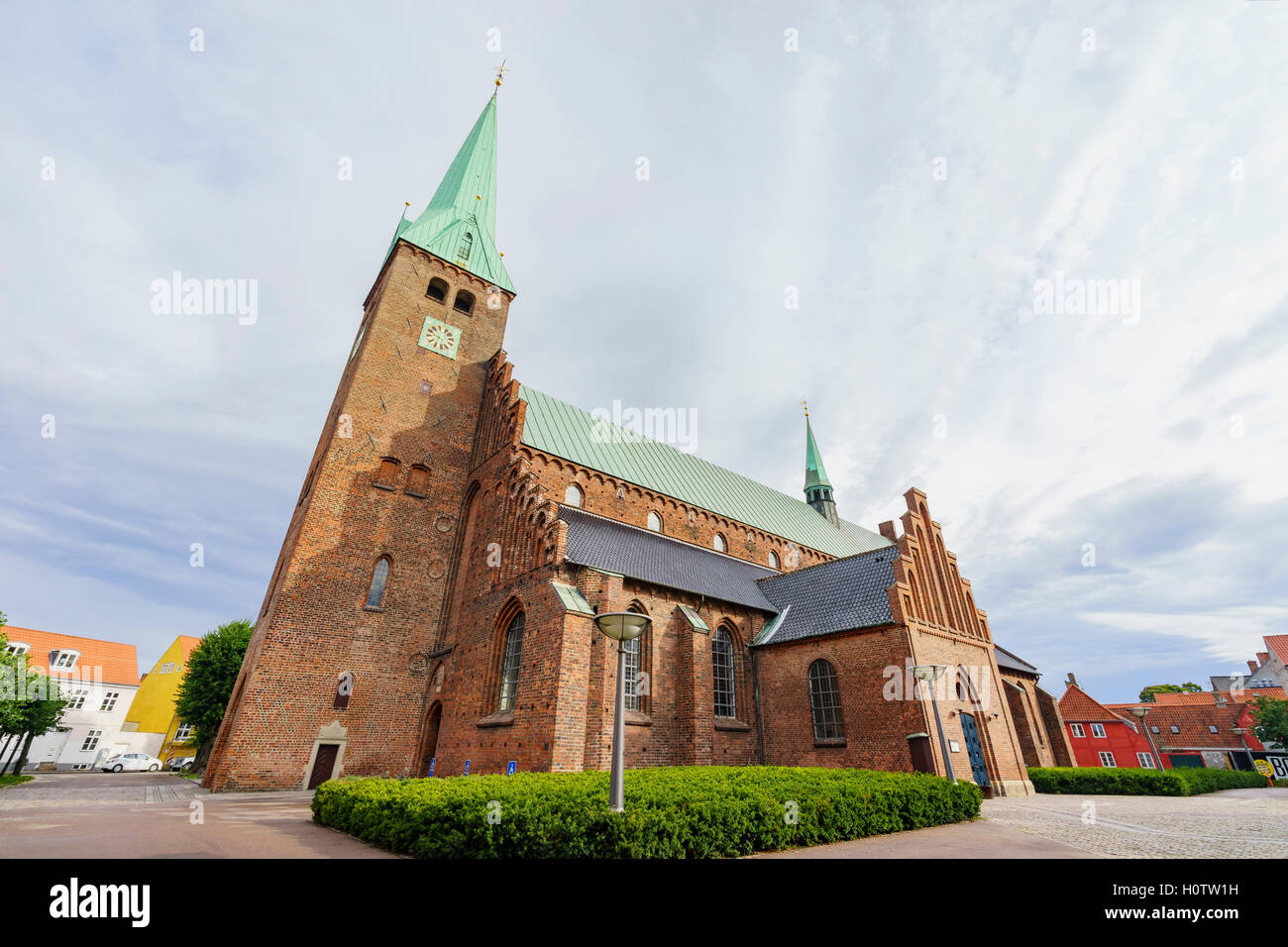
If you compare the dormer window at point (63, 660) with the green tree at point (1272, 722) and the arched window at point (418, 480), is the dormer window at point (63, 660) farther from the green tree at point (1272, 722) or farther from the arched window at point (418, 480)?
the green tree at point (1272, 722)

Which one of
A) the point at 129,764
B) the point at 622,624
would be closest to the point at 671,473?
the point at 622,624

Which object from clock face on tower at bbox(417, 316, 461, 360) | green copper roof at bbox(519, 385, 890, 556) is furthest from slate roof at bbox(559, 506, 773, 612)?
clock face on tower at bbox(417, 316, 461, 360)

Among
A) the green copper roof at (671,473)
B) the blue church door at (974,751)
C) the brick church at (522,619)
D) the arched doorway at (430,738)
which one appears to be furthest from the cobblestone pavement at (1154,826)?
the green copper roof at (671,473)

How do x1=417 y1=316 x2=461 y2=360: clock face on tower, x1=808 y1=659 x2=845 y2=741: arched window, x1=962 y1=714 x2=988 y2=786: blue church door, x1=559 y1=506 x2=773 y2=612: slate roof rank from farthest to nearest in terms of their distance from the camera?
1. x1=417 y1=316 x2=461 y2=360: clock face on tower
2. x1=559 y1=506 x2=773 y2=612: slate roof
3. x1=962 y1=714 x2=988 y2=786: blue church door
4. x1=808 y1=659 x2=845 y2=741: arched window

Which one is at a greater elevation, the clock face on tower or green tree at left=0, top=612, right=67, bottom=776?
the clock face on tower

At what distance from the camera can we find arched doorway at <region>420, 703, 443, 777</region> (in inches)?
759

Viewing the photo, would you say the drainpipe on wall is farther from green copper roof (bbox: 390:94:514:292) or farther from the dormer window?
the dormer window

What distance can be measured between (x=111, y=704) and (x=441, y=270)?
49825 mm

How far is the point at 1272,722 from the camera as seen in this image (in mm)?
38719

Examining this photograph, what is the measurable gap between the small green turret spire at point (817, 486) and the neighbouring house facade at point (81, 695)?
60.1m

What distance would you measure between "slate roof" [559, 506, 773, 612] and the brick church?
0.16m
